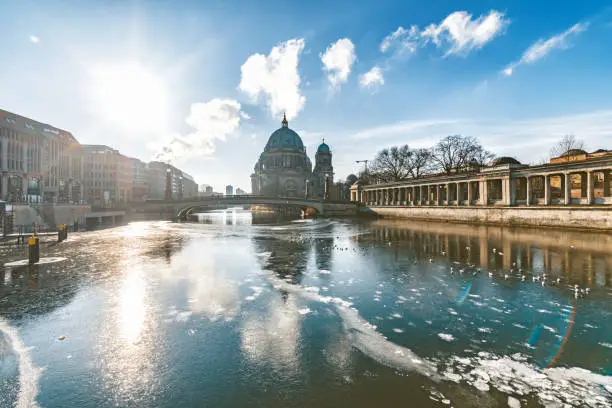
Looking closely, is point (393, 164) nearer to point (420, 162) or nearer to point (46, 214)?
point (420, 162)

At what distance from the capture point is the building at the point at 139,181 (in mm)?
134500

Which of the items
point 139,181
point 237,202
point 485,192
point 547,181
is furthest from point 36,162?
point 547,181

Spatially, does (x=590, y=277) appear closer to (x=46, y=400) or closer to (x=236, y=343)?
(x=236, y=343)

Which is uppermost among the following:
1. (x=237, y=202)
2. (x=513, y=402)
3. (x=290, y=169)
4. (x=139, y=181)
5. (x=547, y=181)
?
(x=290, y=169)

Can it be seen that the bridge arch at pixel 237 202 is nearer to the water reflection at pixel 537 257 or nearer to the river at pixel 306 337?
the water reflection at pixel 537 257

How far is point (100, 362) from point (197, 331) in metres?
2.25

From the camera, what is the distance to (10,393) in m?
5.64

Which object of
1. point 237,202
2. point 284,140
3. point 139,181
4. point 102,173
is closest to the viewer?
point 237,202

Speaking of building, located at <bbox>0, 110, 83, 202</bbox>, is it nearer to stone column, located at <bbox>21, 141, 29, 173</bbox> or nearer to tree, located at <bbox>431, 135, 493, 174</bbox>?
stone column, located at <bbox>21, 141, 29, 173</bbox>

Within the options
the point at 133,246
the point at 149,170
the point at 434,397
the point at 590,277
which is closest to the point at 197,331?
the point at 434,397

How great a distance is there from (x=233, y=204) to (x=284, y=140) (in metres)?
97.9

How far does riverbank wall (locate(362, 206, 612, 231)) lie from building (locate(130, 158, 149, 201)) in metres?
118

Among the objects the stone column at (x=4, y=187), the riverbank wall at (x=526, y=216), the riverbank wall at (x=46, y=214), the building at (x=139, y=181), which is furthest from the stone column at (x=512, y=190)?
the building at (x=139, y=181)

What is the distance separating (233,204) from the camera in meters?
74.6
